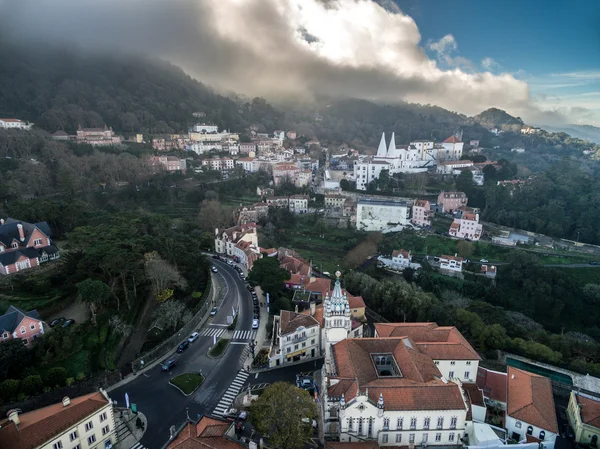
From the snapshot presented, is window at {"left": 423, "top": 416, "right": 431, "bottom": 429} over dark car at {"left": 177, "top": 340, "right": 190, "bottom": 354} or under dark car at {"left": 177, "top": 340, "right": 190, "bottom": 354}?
over

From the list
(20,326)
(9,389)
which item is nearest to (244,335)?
(20,326)

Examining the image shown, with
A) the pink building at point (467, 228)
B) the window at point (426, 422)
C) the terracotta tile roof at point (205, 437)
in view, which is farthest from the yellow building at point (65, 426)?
the pink building at point (467, 228)

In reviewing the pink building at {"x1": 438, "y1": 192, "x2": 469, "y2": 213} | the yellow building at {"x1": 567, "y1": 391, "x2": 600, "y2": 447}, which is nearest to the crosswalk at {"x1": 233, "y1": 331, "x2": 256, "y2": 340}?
the yellow building at {"x1": 567, "y1": 391, "x2": 600, "y2": 447}

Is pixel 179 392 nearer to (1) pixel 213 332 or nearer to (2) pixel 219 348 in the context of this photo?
(2) pixel 219 348

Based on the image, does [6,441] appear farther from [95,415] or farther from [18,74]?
[18,74]

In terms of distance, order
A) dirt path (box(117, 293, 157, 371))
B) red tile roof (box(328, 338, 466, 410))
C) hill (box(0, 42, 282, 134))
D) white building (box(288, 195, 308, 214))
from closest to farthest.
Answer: red tile roof (box(328, 338, 466, 410)) → dirt path (box(117, 293, 157, 371)) → white building (box(288, 195, 308, 214)) → hill (box(0, 42, 282, 134))

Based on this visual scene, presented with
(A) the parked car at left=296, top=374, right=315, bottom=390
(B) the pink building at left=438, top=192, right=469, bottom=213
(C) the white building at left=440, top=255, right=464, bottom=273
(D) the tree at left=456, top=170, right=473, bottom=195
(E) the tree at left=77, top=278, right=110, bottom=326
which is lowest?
(A) the parked car at left=296, top=374, right=315, bottom=390

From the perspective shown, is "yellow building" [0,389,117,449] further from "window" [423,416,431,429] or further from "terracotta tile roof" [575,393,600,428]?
"terracotta tile roof" [575,393,600,428]
